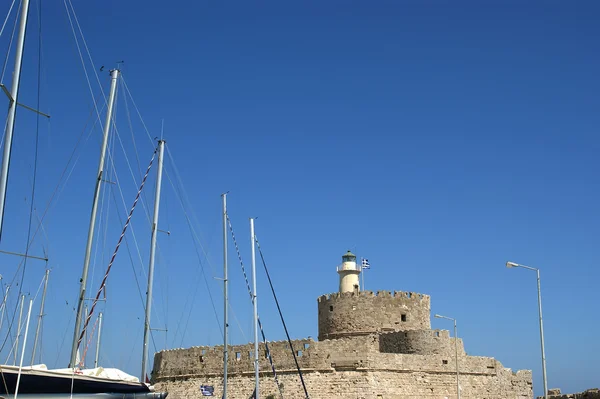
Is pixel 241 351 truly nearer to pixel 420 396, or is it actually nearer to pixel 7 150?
pixel 420 396

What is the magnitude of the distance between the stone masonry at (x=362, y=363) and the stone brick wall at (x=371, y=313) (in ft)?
0.14

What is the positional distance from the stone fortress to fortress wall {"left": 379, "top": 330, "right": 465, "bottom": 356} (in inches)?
1.5

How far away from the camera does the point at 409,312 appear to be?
3134 cm

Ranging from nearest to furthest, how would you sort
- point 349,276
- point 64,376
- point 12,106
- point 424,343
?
point 12,106, point 64,376, point 424,343, point 349,276

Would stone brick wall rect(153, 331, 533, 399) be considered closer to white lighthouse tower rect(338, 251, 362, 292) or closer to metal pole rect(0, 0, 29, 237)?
white lighthouse tower rect(338, 251, 362, 292)

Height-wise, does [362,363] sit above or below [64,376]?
above

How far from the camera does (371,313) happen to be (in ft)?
101

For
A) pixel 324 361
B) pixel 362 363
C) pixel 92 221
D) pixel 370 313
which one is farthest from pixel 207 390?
pixel 92 221

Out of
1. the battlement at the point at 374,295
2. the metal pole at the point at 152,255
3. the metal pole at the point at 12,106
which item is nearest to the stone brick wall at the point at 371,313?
the battlement at the point at 374,295

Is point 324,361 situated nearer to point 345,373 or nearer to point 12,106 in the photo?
point 345,373

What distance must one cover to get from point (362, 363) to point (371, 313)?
5.30m

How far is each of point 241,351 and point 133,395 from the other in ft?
30.2

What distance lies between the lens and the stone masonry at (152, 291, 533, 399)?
84.3ft

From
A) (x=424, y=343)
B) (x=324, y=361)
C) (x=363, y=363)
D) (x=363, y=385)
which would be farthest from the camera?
(x=424, y=343)
